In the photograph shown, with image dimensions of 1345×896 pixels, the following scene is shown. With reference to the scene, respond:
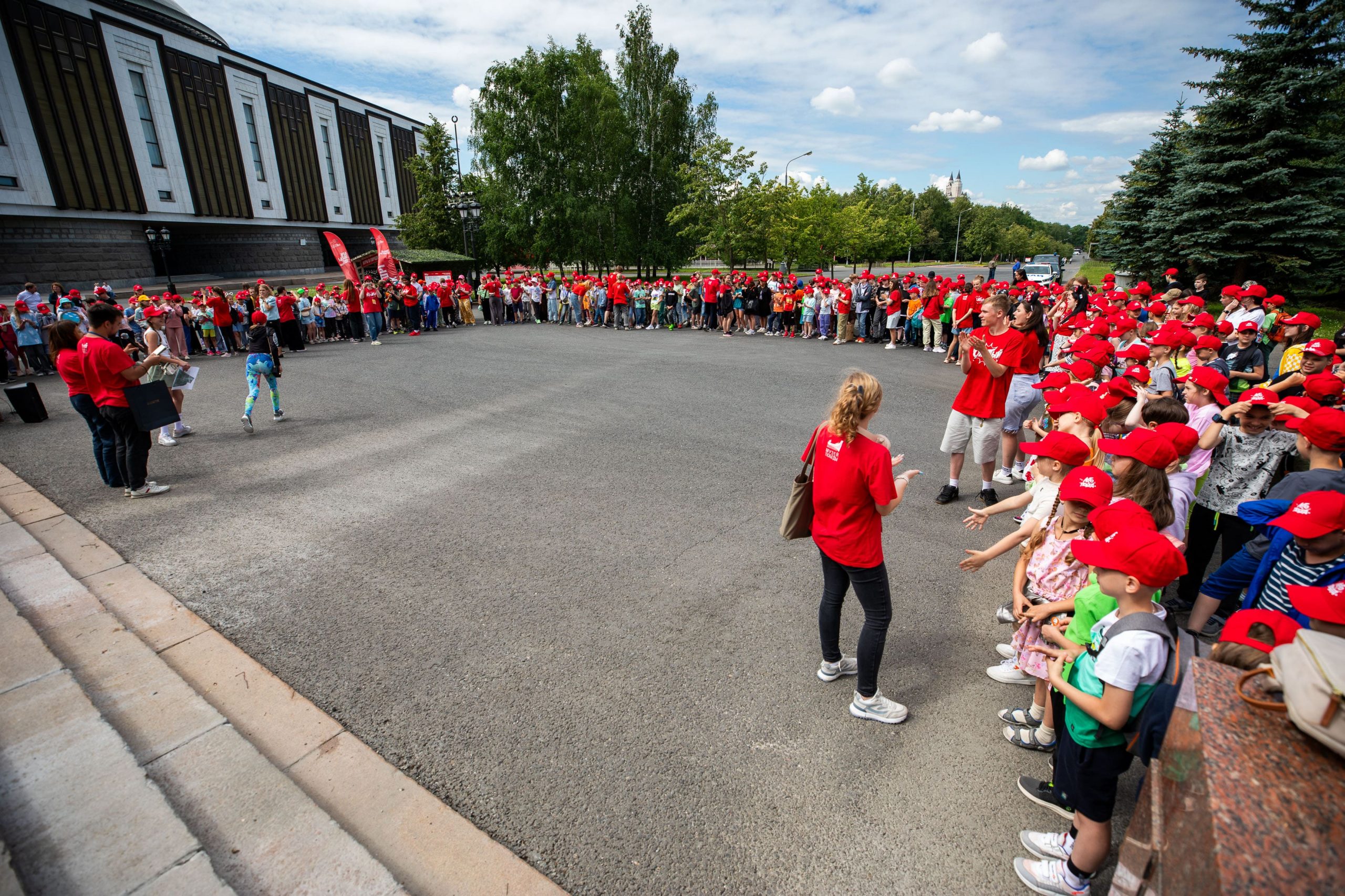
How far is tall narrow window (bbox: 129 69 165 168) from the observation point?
33062mm

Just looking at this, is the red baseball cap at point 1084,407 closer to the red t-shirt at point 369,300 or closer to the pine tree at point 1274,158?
the pine tree at point 1274,158

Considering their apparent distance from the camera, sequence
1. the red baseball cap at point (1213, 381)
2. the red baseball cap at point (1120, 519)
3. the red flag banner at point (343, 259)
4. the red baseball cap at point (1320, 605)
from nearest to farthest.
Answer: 1. the red baseball cap at point (1320, 605)
2. the red baseball cap at point (1120, 519)
3. the red baseball cap at point (1213, 381)
4. the red flag banner at point (343, 259)

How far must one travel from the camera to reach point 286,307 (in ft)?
55.8

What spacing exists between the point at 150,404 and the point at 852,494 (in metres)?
7.51

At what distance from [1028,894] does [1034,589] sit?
1368mm

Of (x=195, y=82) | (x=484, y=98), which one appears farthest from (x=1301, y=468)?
(x=195, y=82)

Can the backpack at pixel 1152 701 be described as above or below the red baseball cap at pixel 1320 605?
below

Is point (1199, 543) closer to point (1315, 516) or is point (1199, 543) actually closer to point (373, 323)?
point (1315, 516)

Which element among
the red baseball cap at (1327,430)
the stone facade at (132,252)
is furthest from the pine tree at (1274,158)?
the stone facade at (132,252)

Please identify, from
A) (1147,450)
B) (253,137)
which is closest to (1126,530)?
(1147,450)

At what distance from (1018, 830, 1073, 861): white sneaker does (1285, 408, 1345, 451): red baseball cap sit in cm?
273

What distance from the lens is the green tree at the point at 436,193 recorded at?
1524 inches

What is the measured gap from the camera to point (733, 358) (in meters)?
15.4

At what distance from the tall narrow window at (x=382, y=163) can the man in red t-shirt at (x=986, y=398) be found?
5915cm
